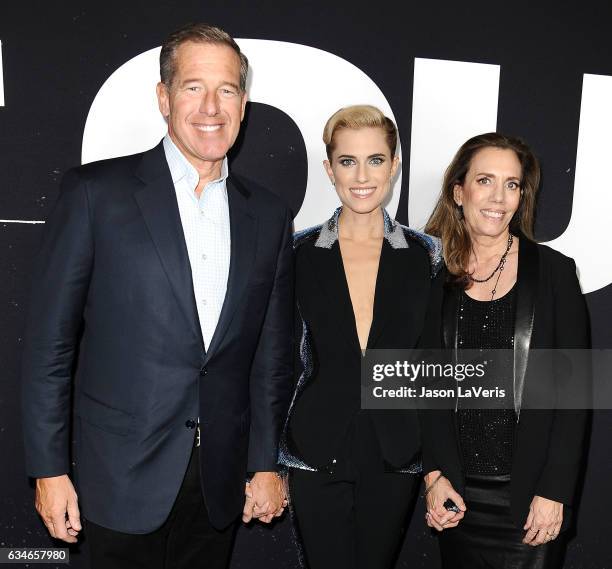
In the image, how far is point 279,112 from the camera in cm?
291

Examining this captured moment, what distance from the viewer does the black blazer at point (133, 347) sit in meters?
1.88

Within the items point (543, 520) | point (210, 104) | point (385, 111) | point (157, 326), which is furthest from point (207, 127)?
point (543, 520)

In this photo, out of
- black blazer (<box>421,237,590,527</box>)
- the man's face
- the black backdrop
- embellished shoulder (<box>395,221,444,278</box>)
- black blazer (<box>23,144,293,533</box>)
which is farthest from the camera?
the black backdrop

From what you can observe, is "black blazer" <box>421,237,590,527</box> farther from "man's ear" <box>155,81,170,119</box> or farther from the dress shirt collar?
"man's ear" <box>155,81,170,119</box>

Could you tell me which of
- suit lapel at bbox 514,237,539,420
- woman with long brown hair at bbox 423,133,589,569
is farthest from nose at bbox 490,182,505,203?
suit lapel at bbox 514,237,539,420

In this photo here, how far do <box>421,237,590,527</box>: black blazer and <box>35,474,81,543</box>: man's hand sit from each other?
4.25ft

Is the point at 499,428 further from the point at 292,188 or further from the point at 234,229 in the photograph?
the point at 292,188

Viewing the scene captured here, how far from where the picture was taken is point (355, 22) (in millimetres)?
2912

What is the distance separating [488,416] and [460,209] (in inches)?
33.3

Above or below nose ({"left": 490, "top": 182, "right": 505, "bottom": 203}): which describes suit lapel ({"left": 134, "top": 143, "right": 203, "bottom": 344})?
below

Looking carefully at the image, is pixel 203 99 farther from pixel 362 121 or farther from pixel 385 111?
pixel 385 111

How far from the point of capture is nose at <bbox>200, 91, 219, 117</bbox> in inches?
77.7

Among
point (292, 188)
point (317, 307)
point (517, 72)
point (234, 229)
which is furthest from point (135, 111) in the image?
point (517, 72)

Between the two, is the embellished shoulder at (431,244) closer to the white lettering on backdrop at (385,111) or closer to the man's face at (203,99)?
the white lettering on backdrop at (385,111)
